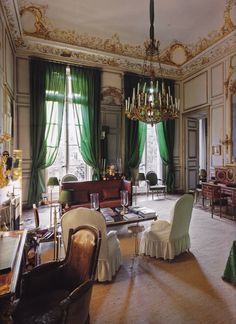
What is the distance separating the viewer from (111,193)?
5309 millimetres

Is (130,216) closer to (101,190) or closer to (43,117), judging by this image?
(101,190)

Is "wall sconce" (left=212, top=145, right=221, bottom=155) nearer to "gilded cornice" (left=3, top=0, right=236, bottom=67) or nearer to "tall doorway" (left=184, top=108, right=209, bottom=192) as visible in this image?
"tall doorway" (left=184, top=108, right=209, bottom=192)

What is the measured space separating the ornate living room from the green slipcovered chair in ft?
0.04

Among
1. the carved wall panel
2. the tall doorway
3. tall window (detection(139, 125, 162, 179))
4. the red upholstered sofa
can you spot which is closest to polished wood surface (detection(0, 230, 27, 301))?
the red upholstered sofa

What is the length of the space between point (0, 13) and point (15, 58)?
1875mm

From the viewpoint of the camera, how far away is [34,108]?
6266 mm

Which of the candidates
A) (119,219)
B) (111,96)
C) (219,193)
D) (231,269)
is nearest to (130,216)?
(119,219)

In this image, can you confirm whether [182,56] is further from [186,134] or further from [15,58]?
[15,58]

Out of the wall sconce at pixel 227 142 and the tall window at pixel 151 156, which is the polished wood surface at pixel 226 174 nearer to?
the wall sconce at pixel 227 142

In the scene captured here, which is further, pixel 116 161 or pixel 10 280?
pixel 116 161

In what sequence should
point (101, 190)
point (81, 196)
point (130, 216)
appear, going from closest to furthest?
1. point (130, 216)
2. point (81, 196)
3. point (101, 190)

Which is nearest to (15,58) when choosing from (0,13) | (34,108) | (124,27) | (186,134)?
(34,108)

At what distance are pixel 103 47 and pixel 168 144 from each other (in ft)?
12.7

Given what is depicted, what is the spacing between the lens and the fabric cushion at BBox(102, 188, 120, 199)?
521 centimetres
